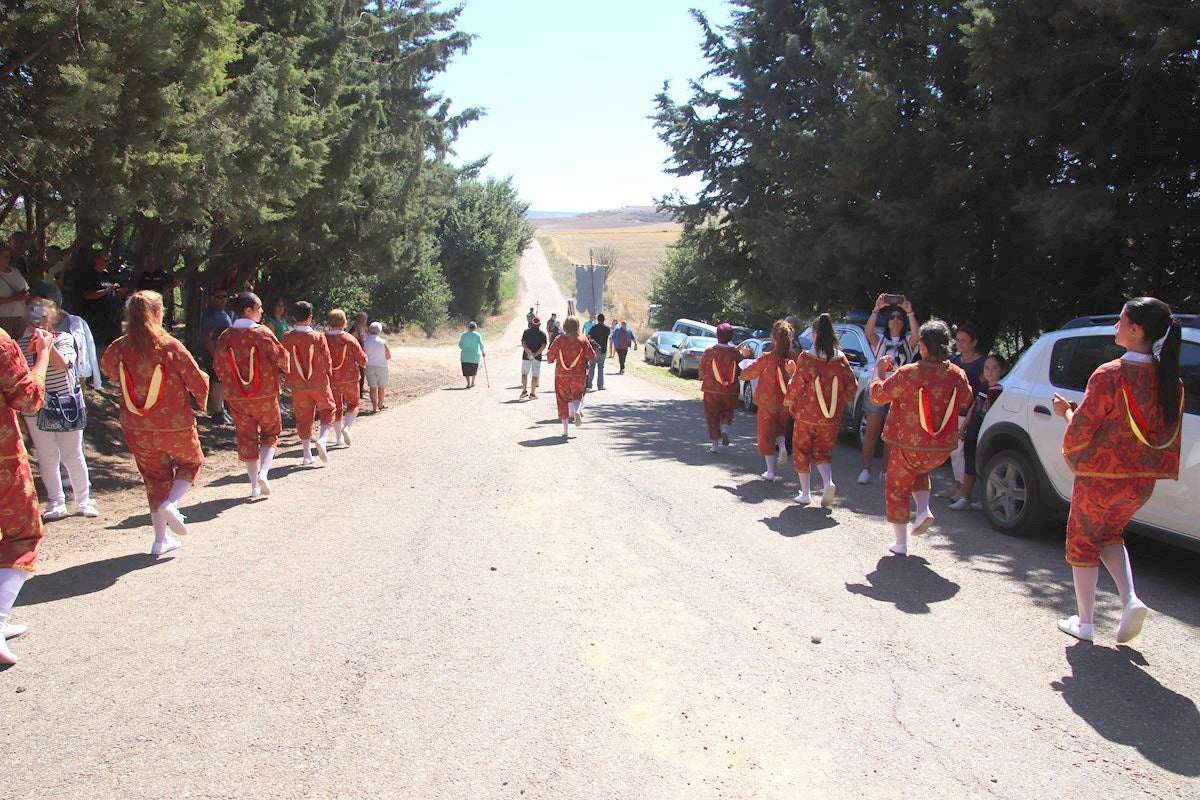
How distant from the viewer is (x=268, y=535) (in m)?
7.09

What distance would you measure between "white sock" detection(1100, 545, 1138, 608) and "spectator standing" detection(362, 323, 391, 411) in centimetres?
1202

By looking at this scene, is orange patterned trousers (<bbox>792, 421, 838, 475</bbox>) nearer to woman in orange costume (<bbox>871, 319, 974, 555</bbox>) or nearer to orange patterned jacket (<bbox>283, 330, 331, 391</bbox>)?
woman in orange costume (<bbox>871, 319, 974, 555</bbox>)

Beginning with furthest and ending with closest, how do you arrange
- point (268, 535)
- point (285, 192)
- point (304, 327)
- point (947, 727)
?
point (285, 192)
point (304, 327)
point (268, 535)
point (947, 727)

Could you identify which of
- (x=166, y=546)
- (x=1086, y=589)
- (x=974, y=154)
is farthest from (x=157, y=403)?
(x=974, y=154)

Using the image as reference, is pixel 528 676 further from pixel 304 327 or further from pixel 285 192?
pixel 285 192

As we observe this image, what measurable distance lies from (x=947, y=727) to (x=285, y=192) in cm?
980

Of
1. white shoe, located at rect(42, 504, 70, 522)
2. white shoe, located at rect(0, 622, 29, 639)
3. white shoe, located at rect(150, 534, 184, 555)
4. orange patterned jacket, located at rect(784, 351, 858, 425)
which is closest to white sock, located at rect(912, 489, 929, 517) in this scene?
orange patterned jacket, located at rect(784, 351, 858, 425)

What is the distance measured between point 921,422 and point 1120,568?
1.91 m

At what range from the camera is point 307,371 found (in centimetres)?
983

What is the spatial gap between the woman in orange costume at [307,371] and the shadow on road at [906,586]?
638cm

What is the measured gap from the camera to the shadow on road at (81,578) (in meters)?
5.58

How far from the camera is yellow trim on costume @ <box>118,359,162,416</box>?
6.28 meters

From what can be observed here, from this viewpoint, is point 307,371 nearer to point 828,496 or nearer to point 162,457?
point 162,457

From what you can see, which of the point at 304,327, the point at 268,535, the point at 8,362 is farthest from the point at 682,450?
the point at 8,362
